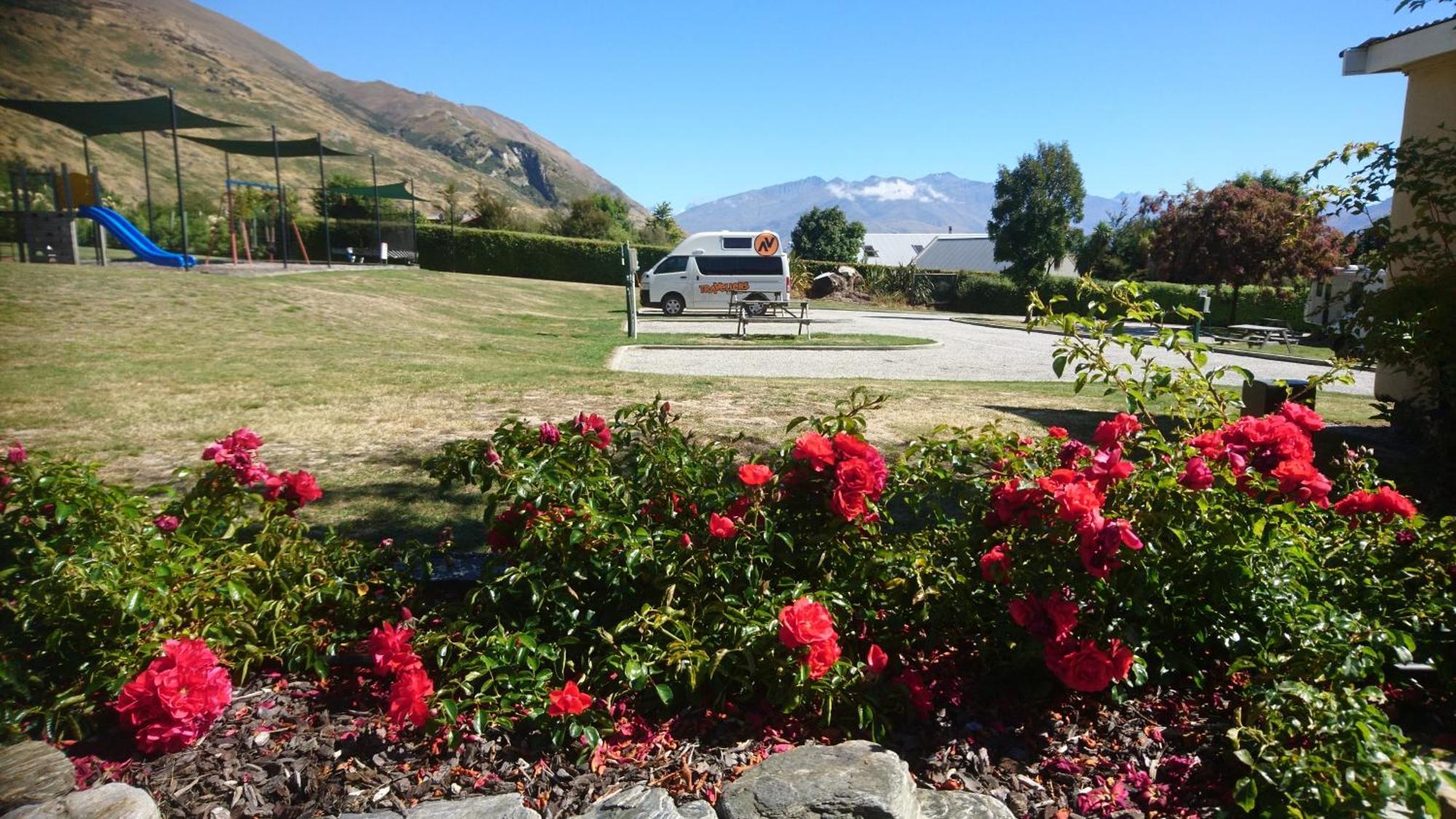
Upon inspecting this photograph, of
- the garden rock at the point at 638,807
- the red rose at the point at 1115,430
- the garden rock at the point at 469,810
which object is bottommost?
the garden rock at the point at 469,810

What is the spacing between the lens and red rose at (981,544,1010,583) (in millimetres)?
2332

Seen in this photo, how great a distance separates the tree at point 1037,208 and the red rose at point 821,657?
141 ft

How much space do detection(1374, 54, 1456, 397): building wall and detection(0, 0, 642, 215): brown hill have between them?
32.3ft

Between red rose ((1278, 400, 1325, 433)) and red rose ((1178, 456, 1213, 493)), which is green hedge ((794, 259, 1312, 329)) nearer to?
red rose ((1278, 400, 1325, 433))

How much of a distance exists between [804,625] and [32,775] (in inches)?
76.7

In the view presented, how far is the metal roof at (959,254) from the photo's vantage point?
7212 centimetres

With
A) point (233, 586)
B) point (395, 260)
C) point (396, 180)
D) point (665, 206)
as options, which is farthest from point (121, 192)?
point (233, 586)

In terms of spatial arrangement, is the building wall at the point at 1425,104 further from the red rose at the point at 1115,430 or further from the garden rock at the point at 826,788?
the garden rock at the point at 826,788

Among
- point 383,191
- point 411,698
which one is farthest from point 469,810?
point 383,191

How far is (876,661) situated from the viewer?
2332mm

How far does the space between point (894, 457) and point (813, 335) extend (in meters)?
12.1

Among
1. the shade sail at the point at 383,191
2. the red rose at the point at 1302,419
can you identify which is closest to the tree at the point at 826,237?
the shade sail at the point at 383,191

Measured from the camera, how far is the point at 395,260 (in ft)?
105

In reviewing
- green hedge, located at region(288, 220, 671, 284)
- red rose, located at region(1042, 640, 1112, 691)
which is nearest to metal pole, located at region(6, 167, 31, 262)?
green hedge, located at region(288, 220, 671, 284)
